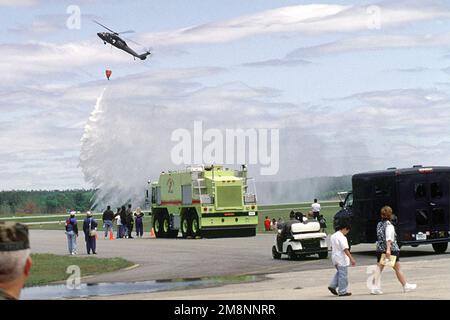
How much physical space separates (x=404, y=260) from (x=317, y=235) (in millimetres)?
3195

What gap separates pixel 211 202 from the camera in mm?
47125

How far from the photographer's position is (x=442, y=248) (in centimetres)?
→ 3195

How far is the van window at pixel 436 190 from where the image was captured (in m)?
31.1

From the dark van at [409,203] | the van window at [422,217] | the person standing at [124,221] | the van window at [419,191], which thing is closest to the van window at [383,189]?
the dark van at [409,203]

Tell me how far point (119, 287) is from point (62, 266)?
9243 mm

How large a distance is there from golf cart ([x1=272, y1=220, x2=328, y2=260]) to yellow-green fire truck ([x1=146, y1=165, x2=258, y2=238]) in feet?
51.9

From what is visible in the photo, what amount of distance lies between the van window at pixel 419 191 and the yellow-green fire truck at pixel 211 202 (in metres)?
17.5

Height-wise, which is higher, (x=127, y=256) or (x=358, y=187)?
(x=358, y=187)

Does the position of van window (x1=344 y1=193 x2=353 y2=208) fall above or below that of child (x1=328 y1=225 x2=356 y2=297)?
above

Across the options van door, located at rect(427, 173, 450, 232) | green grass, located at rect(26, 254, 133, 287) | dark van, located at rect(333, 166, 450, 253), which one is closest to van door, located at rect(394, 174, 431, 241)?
dark van, located at rect(333, 166, 450, 253)

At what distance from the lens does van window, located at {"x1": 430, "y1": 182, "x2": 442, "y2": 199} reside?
102ft

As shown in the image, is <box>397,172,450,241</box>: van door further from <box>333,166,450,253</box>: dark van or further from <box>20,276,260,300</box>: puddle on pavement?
<box>20,276,260,300</box>: puddle on pavement
